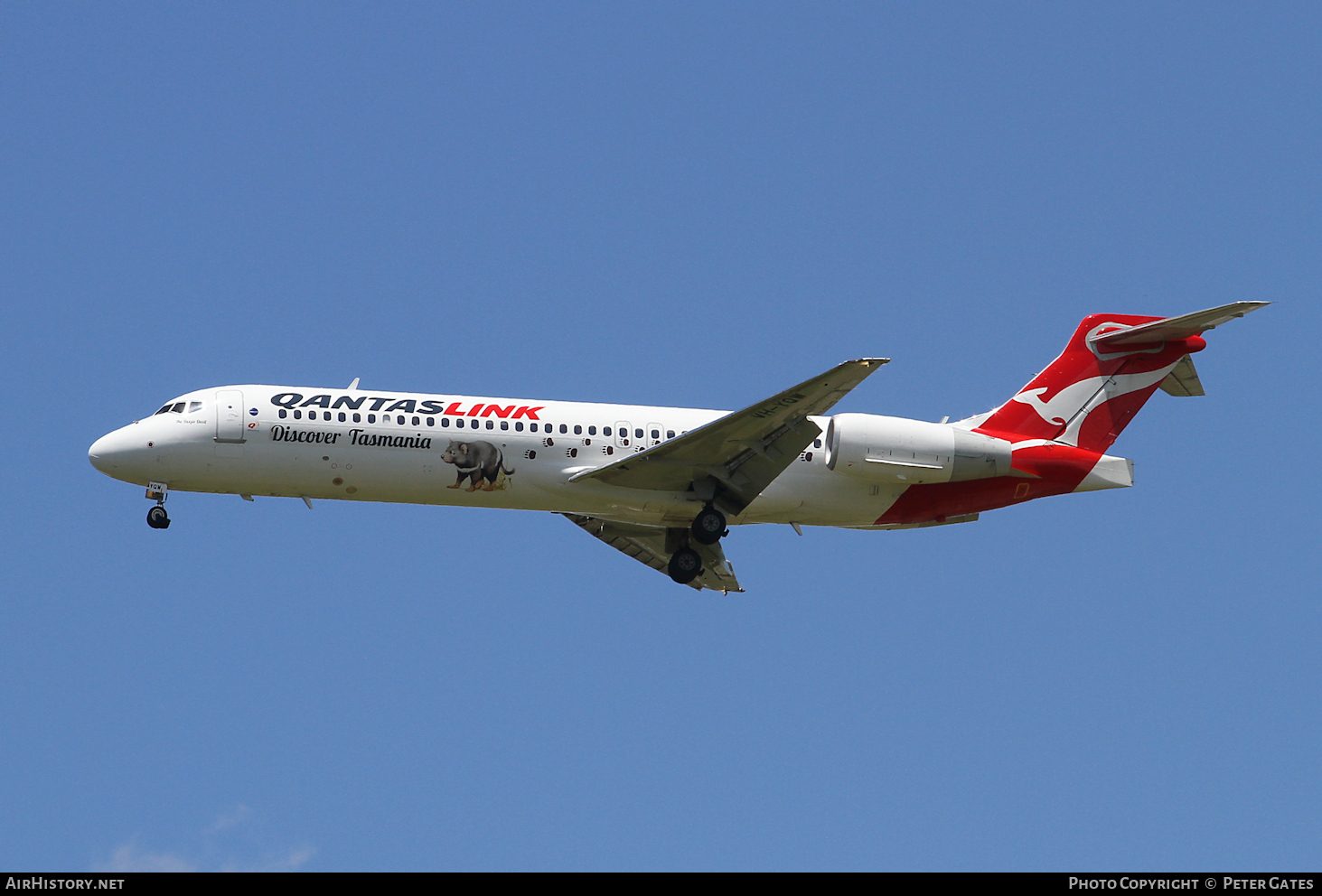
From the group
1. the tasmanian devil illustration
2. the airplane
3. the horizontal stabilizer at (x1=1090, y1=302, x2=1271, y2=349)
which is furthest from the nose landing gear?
the horizontal stabilizer at (x1=1090, y1=302, x2=1271, y2=349)

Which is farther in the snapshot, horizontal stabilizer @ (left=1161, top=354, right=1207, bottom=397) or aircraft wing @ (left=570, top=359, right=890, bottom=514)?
horizontal stabilizer @ (left=1161, top=354, right=1207, bottom=397)

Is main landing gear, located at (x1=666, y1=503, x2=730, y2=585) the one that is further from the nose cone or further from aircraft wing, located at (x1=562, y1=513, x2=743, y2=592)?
the nose cone

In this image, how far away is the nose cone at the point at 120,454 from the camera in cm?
2497

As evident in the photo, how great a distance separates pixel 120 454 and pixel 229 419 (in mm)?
2035

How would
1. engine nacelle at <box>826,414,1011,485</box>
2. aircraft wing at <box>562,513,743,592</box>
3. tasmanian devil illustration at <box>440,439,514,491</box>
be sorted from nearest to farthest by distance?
tasmanian devil illustration at <box>440,439,514,491</box> < engine nacelle at <box>826,414,1011,485</box> < aircraft wing at <box>562,513,743,592</box>

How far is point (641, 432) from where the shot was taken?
26297 mm

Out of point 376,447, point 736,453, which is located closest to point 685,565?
point 736,453

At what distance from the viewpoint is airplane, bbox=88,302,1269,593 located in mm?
24984

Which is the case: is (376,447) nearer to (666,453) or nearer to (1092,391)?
(666,453)

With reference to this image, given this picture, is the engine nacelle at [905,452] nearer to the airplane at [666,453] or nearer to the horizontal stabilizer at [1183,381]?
the airplane at [666,453]

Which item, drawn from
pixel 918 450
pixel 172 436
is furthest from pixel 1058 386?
A: pixel 172 436

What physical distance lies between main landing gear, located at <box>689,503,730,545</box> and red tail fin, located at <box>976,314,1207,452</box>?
5.71 m
